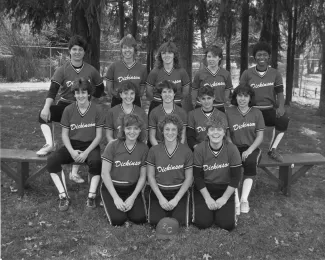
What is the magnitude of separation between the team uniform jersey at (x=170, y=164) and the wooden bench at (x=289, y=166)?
3.76 ft

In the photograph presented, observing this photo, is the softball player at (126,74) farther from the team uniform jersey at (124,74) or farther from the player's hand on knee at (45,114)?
the player's hand on knee at (45,114)

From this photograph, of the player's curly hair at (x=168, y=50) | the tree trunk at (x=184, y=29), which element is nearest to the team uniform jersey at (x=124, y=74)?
the player's curly hair at (x=168, y=50)

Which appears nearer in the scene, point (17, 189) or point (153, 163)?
point (153, 163)

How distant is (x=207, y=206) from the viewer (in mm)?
3953

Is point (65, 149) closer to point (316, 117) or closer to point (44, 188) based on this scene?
point (44, 188)

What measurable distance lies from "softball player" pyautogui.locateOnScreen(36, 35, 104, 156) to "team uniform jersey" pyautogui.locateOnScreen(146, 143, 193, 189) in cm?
137

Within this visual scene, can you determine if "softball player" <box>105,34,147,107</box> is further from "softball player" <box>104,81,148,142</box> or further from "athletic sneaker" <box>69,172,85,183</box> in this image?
"athletic sneaker" <box>69,172,85,183</box>

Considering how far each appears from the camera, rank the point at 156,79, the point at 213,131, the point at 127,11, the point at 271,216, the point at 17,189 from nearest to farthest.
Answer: the point at 213,131 < the point at 271,216 < the point at 17,189 < the point at 156,79 < the point at 127,11

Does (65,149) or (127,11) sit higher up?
(127,11)

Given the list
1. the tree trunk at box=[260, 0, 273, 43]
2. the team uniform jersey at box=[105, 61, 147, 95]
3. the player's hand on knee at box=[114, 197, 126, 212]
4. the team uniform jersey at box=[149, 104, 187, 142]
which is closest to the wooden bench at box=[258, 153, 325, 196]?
the team uniform jersey at box=[149, 104, 187, 142]

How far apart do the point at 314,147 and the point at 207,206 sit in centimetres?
411

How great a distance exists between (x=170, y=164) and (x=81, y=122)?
1228 mm

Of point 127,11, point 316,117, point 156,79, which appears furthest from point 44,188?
point 127,11

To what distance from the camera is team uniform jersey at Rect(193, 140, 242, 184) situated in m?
4.01
